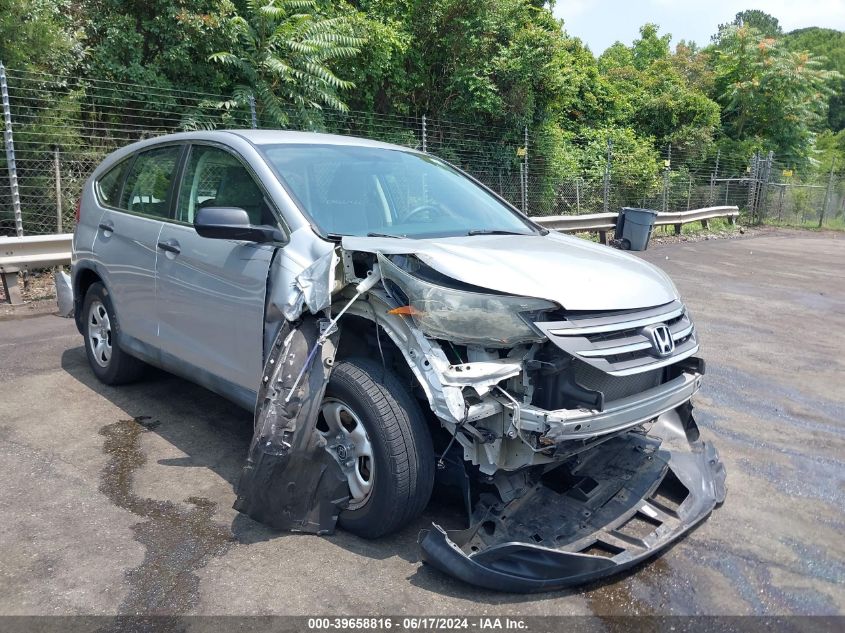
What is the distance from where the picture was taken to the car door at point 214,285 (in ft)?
12.4

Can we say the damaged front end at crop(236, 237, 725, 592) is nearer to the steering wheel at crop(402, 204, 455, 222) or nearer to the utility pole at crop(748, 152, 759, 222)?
the steering wheel at crop(402, 204, 455, 222)

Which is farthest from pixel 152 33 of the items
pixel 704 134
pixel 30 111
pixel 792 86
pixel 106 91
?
pixel 792 86

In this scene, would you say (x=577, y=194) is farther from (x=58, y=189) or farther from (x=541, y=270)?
(x=541, y=270)

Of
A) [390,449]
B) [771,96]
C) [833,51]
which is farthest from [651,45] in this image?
[833,51]

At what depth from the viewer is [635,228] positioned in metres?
4.57

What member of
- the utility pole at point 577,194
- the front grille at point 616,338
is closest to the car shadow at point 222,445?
the front grille at point 616,338

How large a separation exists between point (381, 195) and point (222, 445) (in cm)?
182

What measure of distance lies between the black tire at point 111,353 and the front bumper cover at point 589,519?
309 centimetres

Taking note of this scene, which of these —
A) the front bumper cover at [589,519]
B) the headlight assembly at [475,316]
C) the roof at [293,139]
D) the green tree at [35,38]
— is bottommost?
the front bumper cover at [589,519]

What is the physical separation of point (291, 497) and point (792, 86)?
31.2 meters

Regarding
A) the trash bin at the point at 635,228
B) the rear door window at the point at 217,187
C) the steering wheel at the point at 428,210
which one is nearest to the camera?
the rear door window at the point at 217,187

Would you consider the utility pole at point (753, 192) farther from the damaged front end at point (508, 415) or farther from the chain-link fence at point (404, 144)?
the damaged front end at point (508, 415)

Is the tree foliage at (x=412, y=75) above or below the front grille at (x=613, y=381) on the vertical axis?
above

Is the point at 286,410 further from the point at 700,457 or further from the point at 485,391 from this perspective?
the point at 700,457
